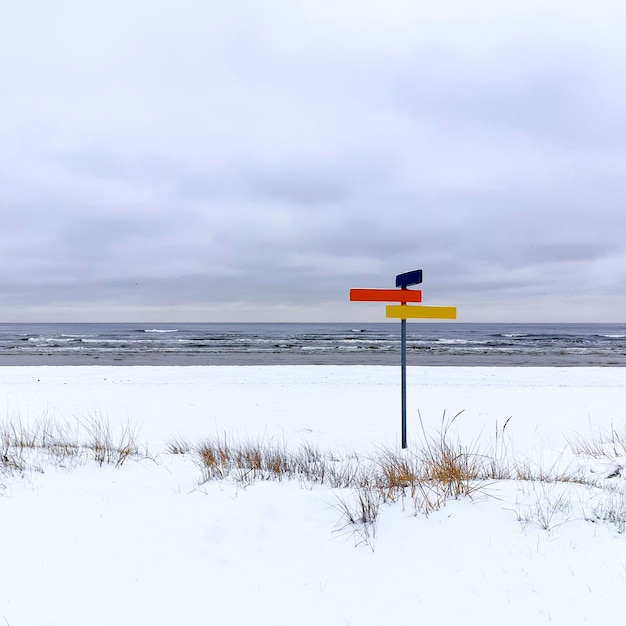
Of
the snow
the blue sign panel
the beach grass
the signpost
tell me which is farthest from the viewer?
the blue sign panel

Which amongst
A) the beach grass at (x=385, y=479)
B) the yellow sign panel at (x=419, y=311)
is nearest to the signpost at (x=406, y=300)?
the yellow sign panel at (x=419, y=311)

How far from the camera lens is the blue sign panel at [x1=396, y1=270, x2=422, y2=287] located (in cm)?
640

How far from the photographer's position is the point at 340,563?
2.78 m

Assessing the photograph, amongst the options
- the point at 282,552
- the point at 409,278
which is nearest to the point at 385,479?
the point at 282,552

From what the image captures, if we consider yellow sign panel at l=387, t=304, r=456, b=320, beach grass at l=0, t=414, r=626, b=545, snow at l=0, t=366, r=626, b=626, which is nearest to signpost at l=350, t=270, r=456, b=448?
yellow sign panel at l=387, t=304, r=456, b=320

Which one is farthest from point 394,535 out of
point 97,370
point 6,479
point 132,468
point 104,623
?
point 97,370

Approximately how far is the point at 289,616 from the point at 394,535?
1.02 metres

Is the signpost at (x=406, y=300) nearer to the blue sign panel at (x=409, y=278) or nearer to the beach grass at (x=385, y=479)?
the blue sign panel at (x=409, y=278)

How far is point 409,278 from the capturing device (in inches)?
258

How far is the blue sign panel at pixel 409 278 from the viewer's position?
6.40m

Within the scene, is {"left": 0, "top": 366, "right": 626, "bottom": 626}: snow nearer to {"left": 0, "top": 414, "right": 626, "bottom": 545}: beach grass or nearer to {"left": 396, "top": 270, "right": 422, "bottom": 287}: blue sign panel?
{"left": 0, "top": 414, "right": 626, "bottom": 545}: beach grass

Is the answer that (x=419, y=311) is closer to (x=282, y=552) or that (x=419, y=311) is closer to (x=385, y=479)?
(x=385, y=479)

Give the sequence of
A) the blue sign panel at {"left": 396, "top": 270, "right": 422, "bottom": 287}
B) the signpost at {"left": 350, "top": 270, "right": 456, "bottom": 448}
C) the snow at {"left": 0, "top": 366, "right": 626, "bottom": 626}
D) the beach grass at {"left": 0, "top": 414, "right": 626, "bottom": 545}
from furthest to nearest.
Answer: the blue sign panel at {"left": 396, "top": 270, "right": 422, "bottom": 287}, the signpost at {"left": 350, "top": 270, "right": 456, "bottom": 448}, the beach grass at {"left": 0, "top": 414, "right": 626, "bottom": 545}, the snow at {"left": 0, "top": 366, "right": 626, "bottom": 626}

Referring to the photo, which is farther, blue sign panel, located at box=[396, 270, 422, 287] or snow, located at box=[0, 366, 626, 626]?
blue sign panel, located at box=[396, 270, 422, 287]
